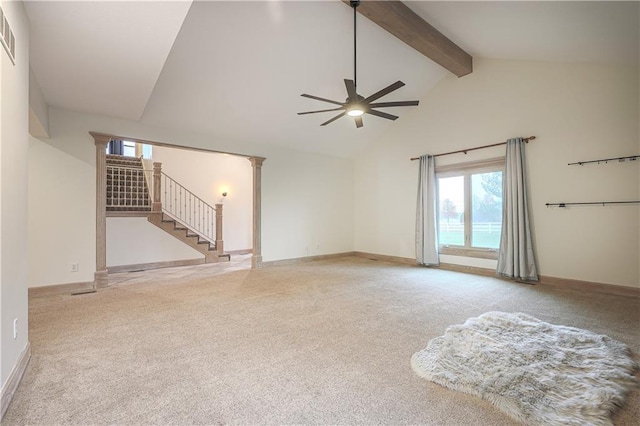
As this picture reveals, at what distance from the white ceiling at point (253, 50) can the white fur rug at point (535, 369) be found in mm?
3206

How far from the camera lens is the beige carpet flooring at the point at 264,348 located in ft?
5.51

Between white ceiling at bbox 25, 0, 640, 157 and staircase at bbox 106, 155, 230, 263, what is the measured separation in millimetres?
→ 2522

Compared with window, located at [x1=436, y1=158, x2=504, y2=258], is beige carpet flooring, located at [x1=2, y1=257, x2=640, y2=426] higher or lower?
lower

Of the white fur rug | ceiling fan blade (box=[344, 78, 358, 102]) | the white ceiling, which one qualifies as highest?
the white ceiling

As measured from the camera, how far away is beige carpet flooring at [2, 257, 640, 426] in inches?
66.1

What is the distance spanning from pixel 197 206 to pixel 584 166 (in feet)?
26.8

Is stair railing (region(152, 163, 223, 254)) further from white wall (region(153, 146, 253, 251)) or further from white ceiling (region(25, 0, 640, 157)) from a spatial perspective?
white ceiling (region(25, 0, 640, 157))

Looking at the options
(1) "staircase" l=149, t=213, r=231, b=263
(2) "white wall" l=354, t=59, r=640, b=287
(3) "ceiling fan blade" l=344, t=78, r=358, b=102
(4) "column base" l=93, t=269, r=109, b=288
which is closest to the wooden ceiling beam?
(2) "white wall" l=354, t=59, r=640, b=287

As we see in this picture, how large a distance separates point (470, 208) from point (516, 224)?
0.99m

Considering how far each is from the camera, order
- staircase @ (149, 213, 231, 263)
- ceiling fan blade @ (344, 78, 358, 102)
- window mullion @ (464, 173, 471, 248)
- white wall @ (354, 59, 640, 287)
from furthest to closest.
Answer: staircase @ (149, 213, 231, 263) → window mullion @ (464, 173, 471, 248) → white wall @ (354, 59, 640, 287) → ceiling fan blade @ (344, 78, 358, 102)

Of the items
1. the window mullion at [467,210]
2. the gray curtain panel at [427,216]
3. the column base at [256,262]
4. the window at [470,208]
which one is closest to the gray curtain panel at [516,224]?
the window at [470,208]

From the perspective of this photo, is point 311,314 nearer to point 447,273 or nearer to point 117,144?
point 447,273

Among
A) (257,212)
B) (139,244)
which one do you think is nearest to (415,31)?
(257,212)

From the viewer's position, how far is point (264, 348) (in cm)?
245
